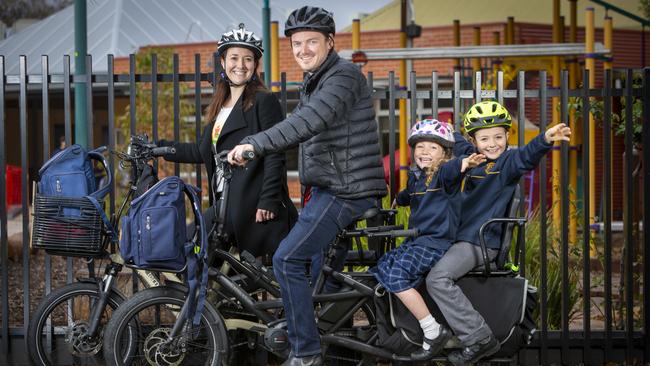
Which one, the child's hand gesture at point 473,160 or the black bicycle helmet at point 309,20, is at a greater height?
the black bicycle helmet at point 309,20

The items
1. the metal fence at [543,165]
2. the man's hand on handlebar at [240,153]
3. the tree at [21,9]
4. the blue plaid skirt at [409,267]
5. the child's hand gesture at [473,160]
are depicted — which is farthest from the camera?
the tree at [21,9]

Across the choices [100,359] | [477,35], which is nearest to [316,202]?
[100,359]

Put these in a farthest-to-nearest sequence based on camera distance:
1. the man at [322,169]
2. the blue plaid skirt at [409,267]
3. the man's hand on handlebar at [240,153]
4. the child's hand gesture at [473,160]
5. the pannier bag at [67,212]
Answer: the pannier bag at [67,212]
the blue plaid skirt at [409,267]
the man at [322,169]
the child's hand gesture at [473,160]
the man's hand on handlebar at [240,153]

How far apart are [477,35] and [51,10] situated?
1934 cm

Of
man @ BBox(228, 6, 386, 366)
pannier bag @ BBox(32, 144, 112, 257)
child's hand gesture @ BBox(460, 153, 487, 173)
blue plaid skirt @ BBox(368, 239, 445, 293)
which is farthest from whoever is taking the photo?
pannier bag @ BBox(32, 144, 112, 257)

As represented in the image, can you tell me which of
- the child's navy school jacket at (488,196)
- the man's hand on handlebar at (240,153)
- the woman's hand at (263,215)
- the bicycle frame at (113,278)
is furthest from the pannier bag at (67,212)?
the child's navy school jacket at (488,196)

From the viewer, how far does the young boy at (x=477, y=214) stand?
16.3 feet

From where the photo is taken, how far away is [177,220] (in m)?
4.92

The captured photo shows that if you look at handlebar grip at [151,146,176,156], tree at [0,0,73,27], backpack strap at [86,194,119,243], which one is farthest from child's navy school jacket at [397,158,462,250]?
tree at [0,0,73,27]

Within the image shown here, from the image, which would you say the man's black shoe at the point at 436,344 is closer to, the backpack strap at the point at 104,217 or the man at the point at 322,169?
the man at the point at 322,169

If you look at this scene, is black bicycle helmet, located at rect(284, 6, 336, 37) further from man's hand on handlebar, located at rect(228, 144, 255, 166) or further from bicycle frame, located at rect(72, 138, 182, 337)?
bicycle frame, located at rect(72, 138, 182, 337)

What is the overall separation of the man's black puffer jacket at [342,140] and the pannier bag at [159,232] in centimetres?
67

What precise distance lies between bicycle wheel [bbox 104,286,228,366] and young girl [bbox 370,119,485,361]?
0.90 metres

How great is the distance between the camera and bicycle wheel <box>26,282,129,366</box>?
17.8 ft
